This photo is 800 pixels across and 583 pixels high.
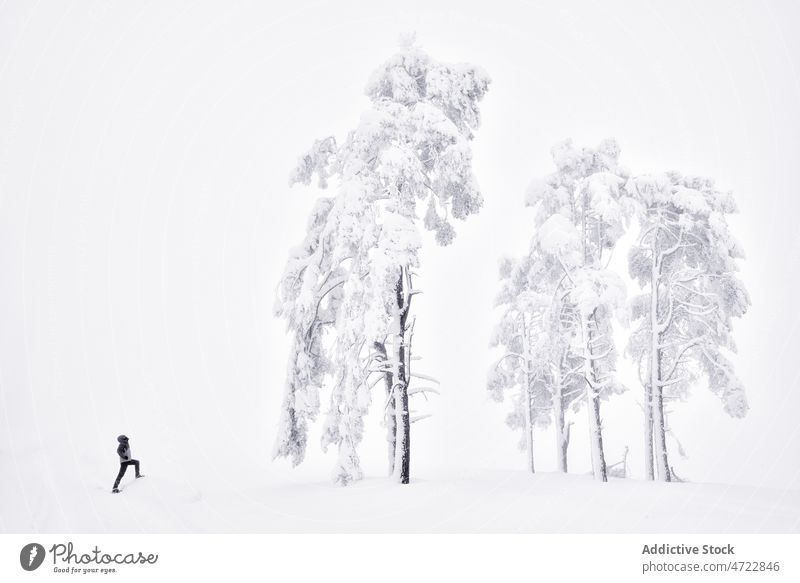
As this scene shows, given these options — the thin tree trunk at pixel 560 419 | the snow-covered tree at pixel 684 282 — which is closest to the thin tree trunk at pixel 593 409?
the snow-covered tree at pixel 684 282

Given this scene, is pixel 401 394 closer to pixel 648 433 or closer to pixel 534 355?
pixel 534 355

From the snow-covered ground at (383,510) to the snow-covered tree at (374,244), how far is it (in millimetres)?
1422

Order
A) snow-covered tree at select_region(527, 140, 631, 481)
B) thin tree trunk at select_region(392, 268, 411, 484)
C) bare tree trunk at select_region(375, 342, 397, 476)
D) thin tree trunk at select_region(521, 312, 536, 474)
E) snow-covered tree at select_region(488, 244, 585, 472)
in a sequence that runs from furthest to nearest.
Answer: thin tree trunk at select_region(521, 312, 536, 474), snow-covered tree at select_region(488, 244, 585, 472), snow-covered tree at select_region(527, 140, 631, 481), bare tree trunk at select_region(375, 342, 397, 476), thin tree trunk at select_region(392, 268, 411, 484)

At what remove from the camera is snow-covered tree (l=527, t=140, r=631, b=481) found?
15.2 m

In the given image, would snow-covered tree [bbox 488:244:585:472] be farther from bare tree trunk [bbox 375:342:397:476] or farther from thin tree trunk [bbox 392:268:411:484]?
bare tree trunk [bbox 375:342:397:476]

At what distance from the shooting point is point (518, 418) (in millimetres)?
24156

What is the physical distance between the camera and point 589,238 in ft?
58.0

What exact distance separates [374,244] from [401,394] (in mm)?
3715

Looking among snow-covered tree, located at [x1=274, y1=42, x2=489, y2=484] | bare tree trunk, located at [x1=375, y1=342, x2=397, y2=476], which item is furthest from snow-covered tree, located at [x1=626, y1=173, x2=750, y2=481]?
bare tree trunk, located at [x1=375, y1=342, x2=397, y2=476]

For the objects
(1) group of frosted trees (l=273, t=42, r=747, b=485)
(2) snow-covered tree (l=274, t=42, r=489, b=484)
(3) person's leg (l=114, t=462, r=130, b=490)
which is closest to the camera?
(3) person's leg (l=114, t=462, r=130, b=490)

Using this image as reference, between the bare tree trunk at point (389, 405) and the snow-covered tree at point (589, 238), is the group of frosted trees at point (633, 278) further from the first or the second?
the bare tree trunk at point (389, 405)

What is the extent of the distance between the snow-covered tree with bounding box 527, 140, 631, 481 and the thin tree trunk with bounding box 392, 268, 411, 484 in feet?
15.8

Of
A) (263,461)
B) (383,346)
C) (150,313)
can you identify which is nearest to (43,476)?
(383,346)

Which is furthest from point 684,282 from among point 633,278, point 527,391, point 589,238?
point 527,391
